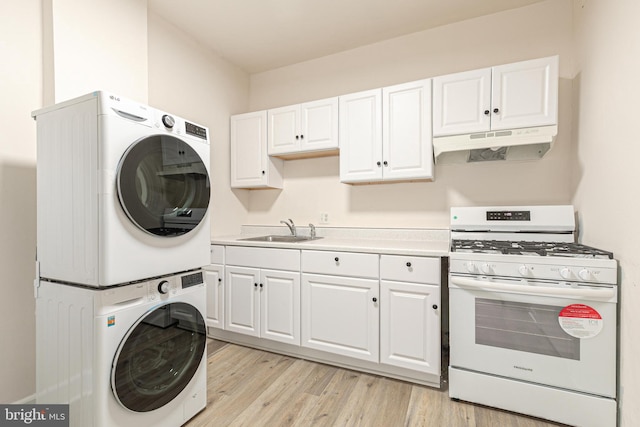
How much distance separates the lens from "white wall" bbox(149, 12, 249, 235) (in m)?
2.44

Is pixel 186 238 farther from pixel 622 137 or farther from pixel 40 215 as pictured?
pixel 622 137

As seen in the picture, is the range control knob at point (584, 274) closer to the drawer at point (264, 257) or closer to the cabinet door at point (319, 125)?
the drawer at point (264, 257)

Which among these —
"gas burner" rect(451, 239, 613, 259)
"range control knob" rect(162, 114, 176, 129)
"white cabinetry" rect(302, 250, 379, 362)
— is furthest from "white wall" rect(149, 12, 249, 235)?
"gas burner" rect(451, 239, 613, 259)

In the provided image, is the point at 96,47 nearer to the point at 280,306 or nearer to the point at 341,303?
the point at 280,306

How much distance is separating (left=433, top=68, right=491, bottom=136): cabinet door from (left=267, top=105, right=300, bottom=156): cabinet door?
4.01 ft

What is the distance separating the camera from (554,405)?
1.58 meters

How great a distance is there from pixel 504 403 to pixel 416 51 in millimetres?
2724

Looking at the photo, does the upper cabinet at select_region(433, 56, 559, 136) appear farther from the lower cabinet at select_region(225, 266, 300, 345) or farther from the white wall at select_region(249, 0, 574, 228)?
the lower cabinet at select_region(225, 266, 300, 345)

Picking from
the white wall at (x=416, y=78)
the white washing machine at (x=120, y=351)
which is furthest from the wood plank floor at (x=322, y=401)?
the white wall at (x=416, y=78)

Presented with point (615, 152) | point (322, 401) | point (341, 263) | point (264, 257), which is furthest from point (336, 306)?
point (615, 152)

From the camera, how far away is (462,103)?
2141 millimetres

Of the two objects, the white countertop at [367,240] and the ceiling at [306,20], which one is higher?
the ceiling at [306,20]

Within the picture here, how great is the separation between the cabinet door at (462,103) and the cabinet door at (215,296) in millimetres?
2138

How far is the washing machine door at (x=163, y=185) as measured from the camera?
1.29 m
